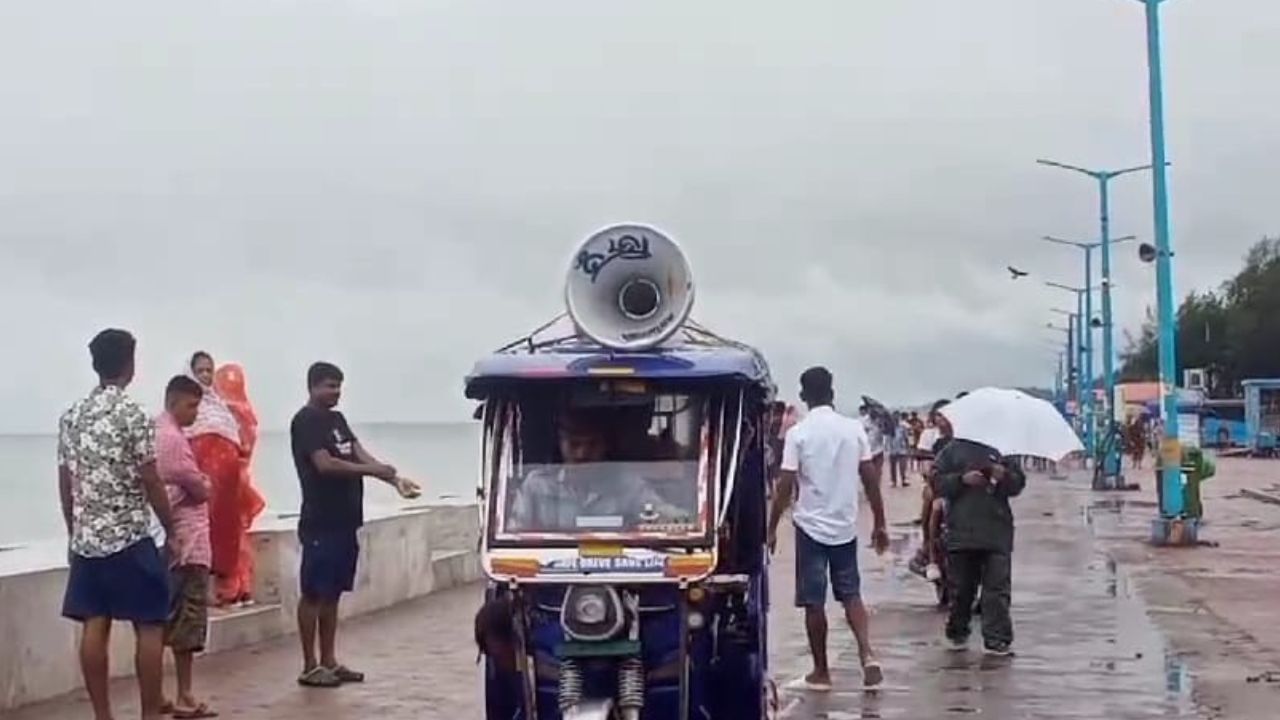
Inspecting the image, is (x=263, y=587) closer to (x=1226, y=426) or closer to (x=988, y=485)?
(x=988, y=485)

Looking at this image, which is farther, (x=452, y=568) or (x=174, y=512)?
(x=452, y=568)

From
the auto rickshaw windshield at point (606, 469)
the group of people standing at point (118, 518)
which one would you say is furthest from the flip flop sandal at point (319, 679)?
the auto rickshaw windshield at point (606, 469)

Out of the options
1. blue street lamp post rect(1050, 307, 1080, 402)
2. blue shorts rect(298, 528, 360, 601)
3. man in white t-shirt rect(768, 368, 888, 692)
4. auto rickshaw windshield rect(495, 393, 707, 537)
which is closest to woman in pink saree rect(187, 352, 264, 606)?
blue shorts rect(298, 528, 360, 601)

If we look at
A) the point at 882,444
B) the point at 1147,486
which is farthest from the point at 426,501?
the point at 1147,486

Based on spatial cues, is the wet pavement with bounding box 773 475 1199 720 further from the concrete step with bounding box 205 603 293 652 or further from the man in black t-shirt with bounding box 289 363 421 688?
the concrete step with bounding box 205 603 293 652

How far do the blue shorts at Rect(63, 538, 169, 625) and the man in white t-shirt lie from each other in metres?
3.61

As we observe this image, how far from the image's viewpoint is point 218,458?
12.9 m

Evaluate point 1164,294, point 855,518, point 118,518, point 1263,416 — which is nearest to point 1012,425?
point 855,518

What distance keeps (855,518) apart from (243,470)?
439 centimetres

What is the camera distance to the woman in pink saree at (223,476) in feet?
42.1

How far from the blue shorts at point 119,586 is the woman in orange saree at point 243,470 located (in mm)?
4070

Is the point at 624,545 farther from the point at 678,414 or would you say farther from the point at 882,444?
the point at 882,444

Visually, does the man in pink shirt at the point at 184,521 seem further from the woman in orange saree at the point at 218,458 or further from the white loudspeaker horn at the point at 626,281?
the white loudspeaker horn at the point at 626,281

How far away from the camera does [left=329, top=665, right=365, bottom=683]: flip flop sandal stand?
39.7 feet
